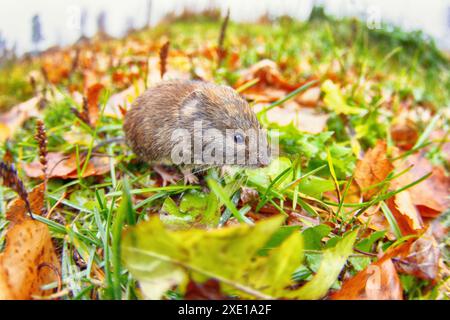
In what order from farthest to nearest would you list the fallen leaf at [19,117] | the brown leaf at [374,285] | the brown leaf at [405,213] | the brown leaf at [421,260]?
the fallen leaf at [19,117], the brown leaf at [405,213], the brown leaf at [421,260], the brown leaf at [374,285]

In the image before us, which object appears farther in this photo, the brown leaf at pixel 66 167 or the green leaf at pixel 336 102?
the green leaf at pixel 336 102

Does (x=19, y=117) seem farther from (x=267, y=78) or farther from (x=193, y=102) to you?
(x=267, y=78)

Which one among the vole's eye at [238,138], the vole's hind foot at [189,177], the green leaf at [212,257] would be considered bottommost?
the vole's hind foot at [189,177]

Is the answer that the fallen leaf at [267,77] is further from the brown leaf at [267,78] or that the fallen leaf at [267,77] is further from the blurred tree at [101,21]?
the blurred tree at [101,21]

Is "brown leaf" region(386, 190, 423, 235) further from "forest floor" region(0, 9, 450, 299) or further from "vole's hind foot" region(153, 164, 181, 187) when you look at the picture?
"vole's hind foot" region(153, 164, 181, 187)

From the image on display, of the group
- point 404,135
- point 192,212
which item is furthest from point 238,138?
point 404,135

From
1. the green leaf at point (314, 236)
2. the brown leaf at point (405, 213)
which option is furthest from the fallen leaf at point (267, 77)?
the green leaf at point (314, 236)
